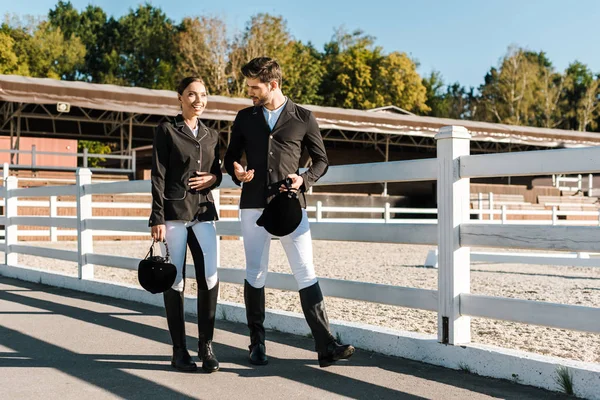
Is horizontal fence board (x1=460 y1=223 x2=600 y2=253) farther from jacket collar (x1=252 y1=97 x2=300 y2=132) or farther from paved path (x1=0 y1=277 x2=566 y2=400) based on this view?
jacket collar (x1=252 y1=97 x2=300 y2=132)

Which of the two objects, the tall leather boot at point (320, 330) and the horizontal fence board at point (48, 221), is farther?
the horizontal fence board at point (48, 221)

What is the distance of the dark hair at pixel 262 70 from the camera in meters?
4.13

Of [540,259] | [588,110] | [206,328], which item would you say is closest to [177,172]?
[206,328]

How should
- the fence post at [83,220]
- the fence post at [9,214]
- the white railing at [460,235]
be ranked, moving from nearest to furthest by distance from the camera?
the white railing at [460,235] < the fence post at [83,220] < the fence post at [9,214]

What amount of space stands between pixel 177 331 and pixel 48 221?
5273 mm

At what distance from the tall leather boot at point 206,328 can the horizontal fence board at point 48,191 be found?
3.99 metres

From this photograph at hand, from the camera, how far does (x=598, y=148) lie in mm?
3709

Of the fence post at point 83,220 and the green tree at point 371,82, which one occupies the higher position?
the green tree at point 371,82

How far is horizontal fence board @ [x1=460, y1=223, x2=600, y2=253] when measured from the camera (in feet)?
12.3

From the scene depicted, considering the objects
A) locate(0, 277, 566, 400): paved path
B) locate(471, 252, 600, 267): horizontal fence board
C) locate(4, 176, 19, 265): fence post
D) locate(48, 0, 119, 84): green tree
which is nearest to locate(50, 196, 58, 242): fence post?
locate(4, 176, 19, 265): fence post

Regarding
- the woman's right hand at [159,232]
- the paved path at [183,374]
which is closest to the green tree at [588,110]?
the paved path at [183,374]

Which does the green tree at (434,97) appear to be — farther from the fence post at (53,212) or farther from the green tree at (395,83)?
the fence post at (53,212)

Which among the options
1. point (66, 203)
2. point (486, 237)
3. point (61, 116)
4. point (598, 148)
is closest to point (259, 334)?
point (486, 237)

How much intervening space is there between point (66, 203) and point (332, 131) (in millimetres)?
12752
